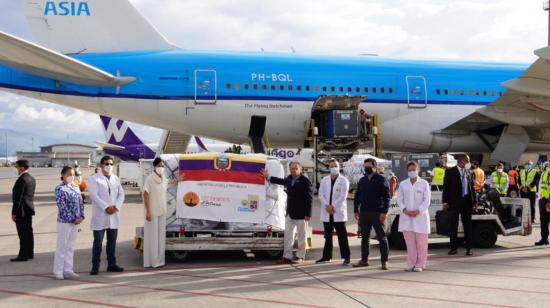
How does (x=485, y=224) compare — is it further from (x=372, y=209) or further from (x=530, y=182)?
(x=530, y=182)

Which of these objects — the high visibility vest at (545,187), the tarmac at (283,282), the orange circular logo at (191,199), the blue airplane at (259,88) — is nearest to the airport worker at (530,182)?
the blue airplane at (259,88)

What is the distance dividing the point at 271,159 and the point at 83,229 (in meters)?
5.60

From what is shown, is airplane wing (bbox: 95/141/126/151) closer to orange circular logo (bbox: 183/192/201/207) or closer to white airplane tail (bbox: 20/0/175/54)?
white airplane tail (bbox: 20/0/175/54)

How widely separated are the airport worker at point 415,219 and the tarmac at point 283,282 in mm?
220

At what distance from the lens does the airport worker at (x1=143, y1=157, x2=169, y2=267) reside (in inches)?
331

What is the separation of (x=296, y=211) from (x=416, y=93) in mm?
13235

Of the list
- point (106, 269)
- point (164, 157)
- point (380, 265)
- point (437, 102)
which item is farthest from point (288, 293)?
point (437, 102)

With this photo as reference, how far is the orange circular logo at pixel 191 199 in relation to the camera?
8.94 meters

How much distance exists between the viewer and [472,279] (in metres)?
7.50

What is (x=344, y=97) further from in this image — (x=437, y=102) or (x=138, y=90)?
(x=138, y=90)

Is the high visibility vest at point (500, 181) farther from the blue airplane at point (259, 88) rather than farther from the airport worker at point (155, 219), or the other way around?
the airport worker at point (155, 219)

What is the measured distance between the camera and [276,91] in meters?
19.8

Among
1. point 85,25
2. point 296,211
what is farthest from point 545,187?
point 85,25

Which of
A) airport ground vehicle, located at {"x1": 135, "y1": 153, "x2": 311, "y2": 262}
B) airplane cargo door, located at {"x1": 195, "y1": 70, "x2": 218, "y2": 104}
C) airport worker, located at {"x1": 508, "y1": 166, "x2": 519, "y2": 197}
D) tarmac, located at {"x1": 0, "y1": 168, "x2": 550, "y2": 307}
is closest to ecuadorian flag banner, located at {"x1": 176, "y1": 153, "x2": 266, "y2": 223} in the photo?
airport ground vehicle, located at {"x1": 135, "y1": 153, "x2": 311, "y2": 262}
